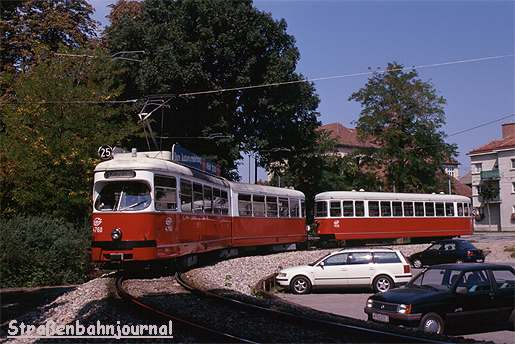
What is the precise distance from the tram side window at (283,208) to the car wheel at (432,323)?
59.9 ft

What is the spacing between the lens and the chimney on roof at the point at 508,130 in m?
79.8

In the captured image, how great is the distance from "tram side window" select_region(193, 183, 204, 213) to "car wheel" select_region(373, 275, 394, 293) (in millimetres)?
5675

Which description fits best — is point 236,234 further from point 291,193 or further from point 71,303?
point 71,303

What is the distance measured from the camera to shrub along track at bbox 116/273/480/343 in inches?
354

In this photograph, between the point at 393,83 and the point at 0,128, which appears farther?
the point at 393,83

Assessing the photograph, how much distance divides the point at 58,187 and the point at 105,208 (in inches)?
246

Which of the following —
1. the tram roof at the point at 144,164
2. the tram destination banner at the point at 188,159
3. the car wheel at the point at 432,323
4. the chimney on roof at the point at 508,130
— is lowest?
the car wheel at the point at 432,323

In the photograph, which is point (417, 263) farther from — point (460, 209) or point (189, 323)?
point (189, 323)

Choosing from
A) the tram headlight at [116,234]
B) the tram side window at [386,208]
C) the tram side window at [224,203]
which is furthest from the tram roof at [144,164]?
the tram side window at [386,208]

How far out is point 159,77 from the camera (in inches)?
1282

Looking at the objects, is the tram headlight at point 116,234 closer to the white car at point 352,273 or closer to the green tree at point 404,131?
the white car at point 352,273

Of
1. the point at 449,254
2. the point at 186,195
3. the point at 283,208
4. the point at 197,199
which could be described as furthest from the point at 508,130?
the point at 186,195

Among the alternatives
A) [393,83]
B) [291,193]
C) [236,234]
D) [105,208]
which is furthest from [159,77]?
[393,83]

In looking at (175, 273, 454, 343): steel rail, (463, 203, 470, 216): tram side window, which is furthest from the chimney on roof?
(175, 273, 454, 343): steel rail
